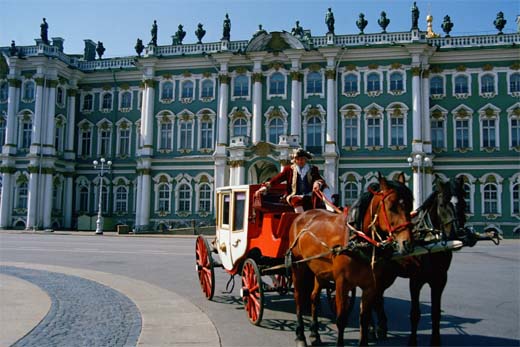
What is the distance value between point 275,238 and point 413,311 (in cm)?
248

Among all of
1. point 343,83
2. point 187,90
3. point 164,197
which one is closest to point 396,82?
point 343,83

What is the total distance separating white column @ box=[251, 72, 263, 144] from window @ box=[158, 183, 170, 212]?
8740mm

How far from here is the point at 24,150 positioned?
42562 millimetres

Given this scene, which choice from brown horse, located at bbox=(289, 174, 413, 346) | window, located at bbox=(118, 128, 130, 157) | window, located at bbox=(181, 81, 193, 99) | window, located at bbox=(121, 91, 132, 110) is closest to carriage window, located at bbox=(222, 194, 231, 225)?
brown horse, located at bbox=(289, 174, 413, 346)

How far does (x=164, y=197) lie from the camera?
136ft

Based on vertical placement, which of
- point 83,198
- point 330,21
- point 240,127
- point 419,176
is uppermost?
point 330,21

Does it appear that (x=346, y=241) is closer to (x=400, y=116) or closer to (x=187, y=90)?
(x=400, y=116)

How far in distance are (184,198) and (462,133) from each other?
23161 mm

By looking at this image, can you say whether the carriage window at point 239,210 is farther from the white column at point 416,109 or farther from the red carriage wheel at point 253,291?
the white column at point 416,109

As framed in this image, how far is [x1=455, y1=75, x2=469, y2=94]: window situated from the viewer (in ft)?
125

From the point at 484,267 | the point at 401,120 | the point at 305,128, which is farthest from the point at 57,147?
the point at 484,267

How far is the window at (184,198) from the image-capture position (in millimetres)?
40938

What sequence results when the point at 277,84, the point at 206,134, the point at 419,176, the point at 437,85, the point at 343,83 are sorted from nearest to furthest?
1. the point at 419,176
2. the point at 437,85
3. the point at 343,83
4. the point at 277,84
5. the point at 206,134

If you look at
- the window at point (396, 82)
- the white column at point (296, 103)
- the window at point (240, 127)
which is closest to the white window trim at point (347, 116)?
the window at point (396, 82)
